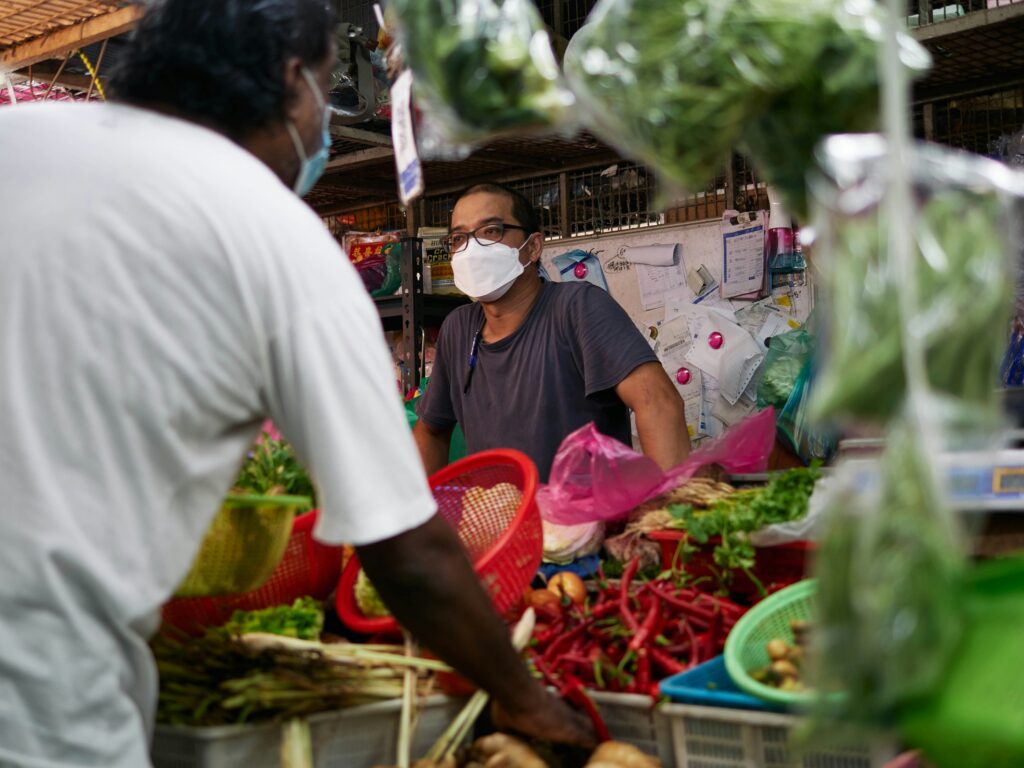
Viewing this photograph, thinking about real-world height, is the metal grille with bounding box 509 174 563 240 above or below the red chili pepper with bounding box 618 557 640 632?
above

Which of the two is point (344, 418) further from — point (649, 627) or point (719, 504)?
point (719, 504)

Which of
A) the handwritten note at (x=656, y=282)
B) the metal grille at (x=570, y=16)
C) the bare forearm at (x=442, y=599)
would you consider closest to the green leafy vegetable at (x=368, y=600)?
the bare forearm at (x=442, y=599)

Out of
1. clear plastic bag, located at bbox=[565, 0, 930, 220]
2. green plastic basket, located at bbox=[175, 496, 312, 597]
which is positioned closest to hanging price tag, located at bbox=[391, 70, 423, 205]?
clear plastic bag, located at bbox=[565, 0, 930, 220]

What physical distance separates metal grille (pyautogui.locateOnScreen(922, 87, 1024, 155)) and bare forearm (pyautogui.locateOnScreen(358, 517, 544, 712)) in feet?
12.0

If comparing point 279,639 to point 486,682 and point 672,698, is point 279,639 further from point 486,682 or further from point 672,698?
point 672,698

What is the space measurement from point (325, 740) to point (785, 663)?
89 cm

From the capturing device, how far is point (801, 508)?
2783mm

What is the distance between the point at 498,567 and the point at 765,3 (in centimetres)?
163

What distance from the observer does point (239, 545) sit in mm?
1993

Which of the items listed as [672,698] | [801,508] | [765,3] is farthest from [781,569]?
[765,3]

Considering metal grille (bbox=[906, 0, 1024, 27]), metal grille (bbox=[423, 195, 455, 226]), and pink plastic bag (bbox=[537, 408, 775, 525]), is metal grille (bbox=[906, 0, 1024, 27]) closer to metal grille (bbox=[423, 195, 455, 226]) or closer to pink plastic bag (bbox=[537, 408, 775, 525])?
pink plastic bag (bbox=[537, 408, 775, 525])

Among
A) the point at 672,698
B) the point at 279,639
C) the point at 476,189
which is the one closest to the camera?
the point at 672,698

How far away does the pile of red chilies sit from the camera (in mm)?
2340

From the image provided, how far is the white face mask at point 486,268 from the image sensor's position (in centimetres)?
427
